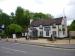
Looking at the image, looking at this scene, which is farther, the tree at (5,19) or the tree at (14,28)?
the tree at (5,19)

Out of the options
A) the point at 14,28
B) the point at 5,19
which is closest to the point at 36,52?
the point at 14,28

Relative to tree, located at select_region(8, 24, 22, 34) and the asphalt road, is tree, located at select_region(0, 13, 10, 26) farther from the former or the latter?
the asphalt road

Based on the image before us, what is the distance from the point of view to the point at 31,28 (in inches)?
3275

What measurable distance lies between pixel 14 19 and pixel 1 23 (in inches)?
217

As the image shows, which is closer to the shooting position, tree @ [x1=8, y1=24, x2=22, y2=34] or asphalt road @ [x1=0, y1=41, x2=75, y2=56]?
asphalt road @ [x1=0, y1=41, x2=75, y2=56]

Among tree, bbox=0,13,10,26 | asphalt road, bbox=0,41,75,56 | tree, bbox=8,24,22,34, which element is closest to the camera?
asphalt road, bbox=0,41,75,56

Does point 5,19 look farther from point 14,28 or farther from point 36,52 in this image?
point 36,52

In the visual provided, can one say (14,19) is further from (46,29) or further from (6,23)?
(46,29)

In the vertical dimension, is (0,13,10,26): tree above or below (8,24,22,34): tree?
above

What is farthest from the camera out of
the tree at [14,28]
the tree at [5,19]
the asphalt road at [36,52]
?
the tree at [5,19]

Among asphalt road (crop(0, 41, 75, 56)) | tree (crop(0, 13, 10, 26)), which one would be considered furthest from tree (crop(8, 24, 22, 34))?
asphalt road (crop(0, 41, 75, 56))

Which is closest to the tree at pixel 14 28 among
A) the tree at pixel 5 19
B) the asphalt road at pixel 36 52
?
the tree at pixel 5 19

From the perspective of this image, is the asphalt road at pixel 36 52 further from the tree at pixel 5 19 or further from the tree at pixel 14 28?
the tree at pixel 5 19

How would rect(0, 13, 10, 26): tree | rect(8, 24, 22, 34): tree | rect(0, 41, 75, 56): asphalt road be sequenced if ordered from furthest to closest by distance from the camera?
rect(0, 13, 10, 26): tree → rect(8, 24, 22, 34): tree → rect(0, 41, 75, 56): asphalt road
